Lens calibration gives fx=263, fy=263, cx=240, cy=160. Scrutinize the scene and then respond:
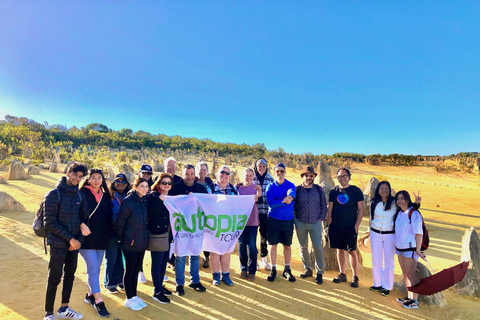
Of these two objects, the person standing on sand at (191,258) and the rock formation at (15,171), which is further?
the rock formation at (15,171)

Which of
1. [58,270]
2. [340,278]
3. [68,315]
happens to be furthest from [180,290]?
[340,278]

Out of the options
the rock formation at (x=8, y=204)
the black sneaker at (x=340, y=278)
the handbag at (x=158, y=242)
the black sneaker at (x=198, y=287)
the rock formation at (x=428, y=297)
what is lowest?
the rock formation at (x=8, y=204)

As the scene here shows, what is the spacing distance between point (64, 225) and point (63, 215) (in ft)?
0.45

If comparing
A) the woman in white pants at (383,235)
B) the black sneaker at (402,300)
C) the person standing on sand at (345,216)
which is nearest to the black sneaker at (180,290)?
the person standing on sand at (345,216)

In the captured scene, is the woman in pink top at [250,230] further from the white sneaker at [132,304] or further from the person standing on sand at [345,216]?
the white sneaker at [132,304]

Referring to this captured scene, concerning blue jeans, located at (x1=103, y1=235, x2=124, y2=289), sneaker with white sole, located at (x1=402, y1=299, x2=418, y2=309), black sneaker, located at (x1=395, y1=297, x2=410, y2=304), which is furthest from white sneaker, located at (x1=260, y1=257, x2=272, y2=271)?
blue jeans, located at (x1=103, y1=235, x2=124, y2=289)

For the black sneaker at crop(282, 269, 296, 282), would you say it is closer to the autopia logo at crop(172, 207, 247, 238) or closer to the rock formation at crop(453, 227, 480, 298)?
the autopia logo at crop(172, 207, 247, 238)

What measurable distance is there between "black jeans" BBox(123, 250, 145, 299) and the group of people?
0.01 metres

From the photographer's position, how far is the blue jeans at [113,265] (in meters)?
4.30

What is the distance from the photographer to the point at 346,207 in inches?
192

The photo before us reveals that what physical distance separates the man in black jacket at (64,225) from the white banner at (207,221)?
53.9 inches

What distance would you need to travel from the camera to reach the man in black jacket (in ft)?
11.0

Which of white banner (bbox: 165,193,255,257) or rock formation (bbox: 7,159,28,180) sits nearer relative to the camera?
white banner (bbox: 165,193,255,257)

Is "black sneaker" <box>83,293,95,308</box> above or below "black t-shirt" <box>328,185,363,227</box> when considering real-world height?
below
